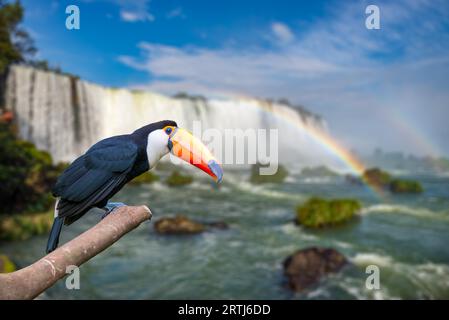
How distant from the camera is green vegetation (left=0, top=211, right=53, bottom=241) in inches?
516

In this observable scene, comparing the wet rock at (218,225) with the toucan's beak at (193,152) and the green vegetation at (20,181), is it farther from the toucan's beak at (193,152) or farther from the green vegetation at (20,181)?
the toucan's beak at (193,152)

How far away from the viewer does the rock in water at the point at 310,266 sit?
981cm

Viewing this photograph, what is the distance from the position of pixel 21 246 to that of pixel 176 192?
40.5ft

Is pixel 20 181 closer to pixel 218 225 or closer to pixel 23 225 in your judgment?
pixel 23 225

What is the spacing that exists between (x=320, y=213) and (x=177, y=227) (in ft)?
20.1

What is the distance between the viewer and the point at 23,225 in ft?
44.4

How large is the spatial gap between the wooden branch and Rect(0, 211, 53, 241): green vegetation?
13.5m

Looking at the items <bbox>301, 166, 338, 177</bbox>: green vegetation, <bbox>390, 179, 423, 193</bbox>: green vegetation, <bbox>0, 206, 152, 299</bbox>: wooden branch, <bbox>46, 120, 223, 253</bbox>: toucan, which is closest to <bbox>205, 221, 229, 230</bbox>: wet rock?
<bbox>46, 120, 223, 253</bbox>: toucan

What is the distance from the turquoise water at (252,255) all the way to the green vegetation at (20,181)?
5.34ft

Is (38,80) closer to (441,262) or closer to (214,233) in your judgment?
(214,233)
